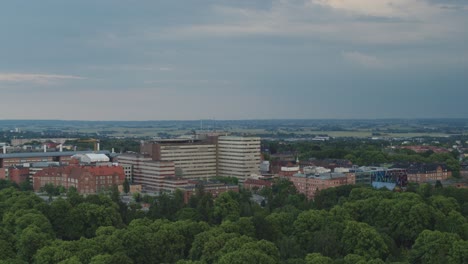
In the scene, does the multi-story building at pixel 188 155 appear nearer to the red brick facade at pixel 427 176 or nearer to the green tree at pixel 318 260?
the red brick facade at pixel 427 176

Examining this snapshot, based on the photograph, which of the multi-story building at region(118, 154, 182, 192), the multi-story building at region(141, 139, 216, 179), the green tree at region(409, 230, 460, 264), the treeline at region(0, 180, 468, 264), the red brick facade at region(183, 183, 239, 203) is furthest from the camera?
the multi-story building at region(141, 139, 216, 179)

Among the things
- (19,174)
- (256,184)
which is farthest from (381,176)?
(19,174)

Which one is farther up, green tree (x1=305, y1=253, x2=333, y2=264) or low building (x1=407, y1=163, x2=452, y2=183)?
green tree (x1=305, y1=253, x2=333, y2=264)

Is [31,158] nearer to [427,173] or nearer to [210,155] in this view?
[210,155]

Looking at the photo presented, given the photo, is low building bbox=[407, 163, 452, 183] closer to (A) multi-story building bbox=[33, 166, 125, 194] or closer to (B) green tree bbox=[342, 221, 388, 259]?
(A) multi-story building bbox=[33, 166, 125, 194]

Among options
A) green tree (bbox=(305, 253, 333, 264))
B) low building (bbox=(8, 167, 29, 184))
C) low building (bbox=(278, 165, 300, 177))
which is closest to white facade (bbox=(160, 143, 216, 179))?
low building (bbox=(278, 165, 300, 177))

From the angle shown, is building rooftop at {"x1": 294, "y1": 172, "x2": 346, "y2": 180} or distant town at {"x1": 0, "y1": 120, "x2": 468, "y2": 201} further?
distant town at {"x1": 0, "y1": 120, "x2": 468, "y2": 201}

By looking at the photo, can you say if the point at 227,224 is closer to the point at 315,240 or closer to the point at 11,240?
the point at 315,240

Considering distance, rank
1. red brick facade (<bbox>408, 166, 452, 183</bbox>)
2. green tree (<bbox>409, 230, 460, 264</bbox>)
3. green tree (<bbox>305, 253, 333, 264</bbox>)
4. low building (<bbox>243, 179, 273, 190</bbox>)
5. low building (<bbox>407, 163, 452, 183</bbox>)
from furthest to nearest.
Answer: low building (<bbox>407, 163, 452, 183</bbox>) < red brick facade (<bbox>408, 166, 452, 183</bbox>) < low building (<bbox>243, 179, 273, 190</bbox>) < green tree (<bbox>409, 230, 460, 264</bbox>) < green tree (<bbox>305, 253, 333, 264</bbox>)
